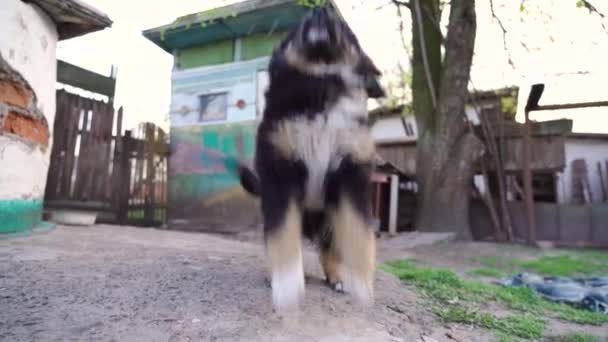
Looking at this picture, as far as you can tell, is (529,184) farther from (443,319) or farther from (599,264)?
(443,319)

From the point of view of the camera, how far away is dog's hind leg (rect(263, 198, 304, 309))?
81.6 inches

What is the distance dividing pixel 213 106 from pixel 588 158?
37.0 feet

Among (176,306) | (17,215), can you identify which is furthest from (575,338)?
(17,215)

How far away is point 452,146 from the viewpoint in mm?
7902

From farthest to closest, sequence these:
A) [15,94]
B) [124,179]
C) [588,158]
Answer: [588,158] → [124,179] → [15,94]

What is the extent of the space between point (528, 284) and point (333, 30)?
11.3 ft

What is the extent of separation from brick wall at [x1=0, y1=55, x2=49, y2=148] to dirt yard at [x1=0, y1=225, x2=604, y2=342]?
54.7 inches

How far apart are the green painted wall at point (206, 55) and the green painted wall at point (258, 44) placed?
1.20 ft

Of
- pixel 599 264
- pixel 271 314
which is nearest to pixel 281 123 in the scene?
pixel 271 314

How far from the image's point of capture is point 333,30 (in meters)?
2.07

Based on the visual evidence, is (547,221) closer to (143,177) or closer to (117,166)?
(143,177)

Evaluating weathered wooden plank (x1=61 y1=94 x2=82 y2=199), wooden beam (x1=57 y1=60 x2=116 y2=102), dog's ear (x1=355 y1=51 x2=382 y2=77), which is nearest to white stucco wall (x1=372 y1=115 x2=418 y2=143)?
wooden beam (x1=57 y1=60 x2=116 y2=102)

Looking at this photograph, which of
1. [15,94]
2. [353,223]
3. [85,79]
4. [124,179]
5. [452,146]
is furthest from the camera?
[124,179]

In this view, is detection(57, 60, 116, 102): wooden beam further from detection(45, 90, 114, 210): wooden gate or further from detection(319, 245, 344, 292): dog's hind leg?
detection(319, 245, 344, 292): dog's hind leg
